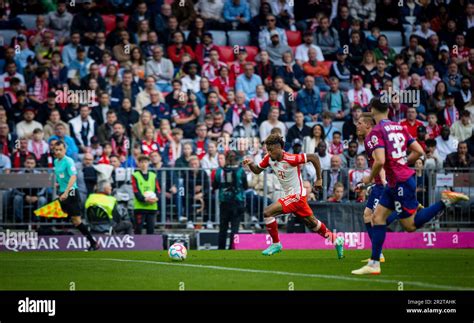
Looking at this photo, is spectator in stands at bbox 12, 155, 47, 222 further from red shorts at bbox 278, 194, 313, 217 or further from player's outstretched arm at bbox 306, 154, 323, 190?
player's outstretched arm at bbox 306, 154, 323, 190

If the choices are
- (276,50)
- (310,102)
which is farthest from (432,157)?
(276,50)

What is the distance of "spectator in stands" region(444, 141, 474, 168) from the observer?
24703mm

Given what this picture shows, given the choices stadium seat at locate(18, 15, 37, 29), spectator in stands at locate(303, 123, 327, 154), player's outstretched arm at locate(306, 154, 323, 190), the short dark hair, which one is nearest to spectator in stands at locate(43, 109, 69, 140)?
stadium seat at locate(18, 15, 37, 29)

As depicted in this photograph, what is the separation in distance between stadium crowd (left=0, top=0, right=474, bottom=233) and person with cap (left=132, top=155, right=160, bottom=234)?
0.86 metres

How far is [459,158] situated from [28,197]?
34.8ft

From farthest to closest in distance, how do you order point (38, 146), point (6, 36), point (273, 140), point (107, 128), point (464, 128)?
point (6, 36)
point (464, 128)
point (107, 128)
point (38, 146)
point (273, 140)

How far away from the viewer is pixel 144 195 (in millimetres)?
22750

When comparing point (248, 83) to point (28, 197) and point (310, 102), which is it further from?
point (28, 197)

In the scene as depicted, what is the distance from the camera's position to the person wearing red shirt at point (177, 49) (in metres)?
27.7

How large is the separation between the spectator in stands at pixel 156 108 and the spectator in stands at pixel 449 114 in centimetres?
759

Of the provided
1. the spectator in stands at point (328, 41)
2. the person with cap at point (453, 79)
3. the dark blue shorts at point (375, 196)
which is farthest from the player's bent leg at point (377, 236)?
the spectator in stands at point (328, 41)

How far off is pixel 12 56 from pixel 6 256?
28.0ft

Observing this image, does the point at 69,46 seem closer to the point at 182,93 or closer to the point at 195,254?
the point at 182,93

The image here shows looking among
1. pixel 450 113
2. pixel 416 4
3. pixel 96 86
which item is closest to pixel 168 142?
pixel 96 86
